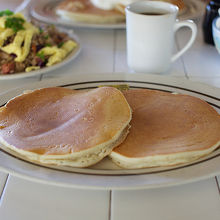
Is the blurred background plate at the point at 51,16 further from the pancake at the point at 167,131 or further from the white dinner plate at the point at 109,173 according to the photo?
the white dinner plate at the point at 109,173

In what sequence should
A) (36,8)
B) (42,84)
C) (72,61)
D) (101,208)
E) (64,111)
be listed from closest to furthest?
1. (101,208)
2. (64,111)
3. (42,84)
4. (72,61)
5. (36,8)

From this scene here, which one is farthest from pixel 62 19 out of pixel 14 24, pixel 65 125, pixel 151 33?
pixel 65 125

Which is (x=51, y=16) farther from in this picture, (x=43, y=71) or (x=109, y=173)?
(x=109, y=173)

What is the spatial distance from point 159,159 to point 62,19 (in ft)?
4.45

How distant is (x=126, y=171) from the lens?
2.62ft

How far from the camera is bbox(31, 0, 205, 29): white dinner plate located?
1.80m

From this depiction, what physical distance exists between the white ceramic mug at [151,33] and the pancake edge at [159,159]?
65 centimetres

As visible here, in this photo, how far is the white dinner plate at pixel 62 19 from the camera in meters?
1.80

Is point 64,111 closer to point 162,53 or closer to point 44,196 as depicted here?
point 44,196

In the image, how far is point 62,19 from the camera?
6.31ft

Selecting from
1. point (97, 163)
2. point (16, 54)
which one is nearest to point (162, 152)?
point (97, 163)

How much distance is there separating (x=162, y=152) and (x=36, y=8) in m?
1.62

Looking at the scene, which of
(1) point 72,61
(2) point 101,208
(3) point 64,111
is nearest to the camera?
(2) point 101,208

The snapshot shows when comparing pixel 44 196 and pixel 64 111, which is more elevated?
pixel 64 111
